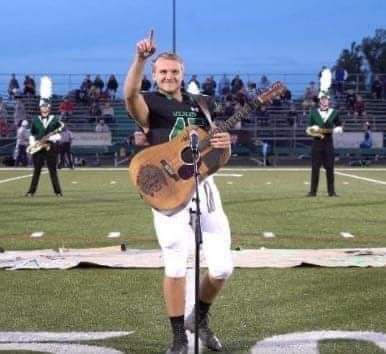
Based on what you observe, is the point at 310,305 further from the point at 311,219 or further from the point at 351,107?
the point at 351,107

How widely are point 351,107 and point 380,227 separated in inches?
1215

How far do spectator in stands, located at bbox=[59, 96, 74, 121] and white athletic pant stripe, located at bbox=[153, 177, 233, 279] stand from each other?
3585 centimetres

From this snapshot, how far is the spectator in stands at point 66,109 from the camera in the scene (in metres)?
41.0

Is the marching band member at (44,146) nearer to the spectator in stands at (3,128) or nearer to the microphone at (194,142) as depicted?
the microphone at (194,142)

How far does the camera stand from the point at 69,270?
28.1ft

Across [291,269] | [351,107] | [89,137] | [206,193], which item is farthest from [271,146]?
[206,193]

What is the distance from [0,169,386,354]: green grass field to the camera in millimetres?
6117

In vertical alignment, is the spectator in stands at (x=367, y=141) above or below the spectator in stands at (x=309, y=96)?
below

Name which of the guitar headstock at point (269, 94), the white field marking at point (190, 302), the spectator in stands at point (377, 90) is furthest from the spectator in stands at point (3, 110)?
the guitar headstock at point (269, 94)

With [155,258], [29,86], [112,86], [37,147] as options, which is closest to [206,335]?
[155,258]

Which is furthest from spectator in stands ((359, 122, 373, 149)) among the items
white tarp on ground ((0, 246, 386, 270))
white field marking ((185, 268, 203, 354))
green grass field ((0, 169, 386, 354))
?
white field marking ((185, 268, 203, 354))

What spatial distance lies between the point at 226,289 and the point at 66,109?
3416 centimetres

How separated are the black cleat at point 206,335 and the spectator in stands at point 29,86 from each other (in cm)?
3777

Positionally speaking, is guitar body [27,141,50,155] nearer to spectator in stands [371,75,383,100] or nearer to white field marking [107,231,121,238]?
white field marking [107,231,121,238]
